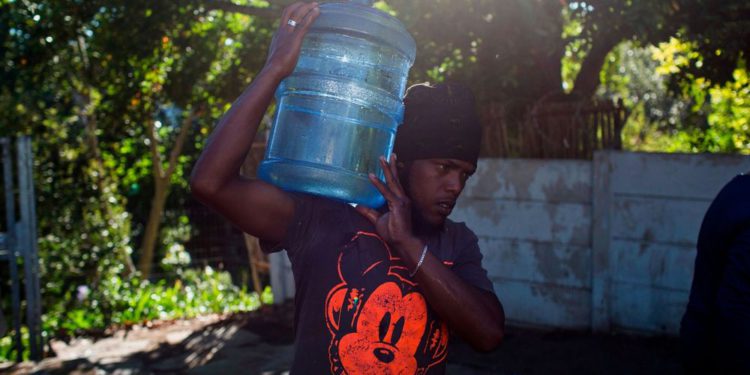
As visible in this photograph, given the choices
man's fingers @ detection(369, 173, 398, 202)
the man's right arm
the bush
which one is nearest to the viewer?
the man's right arm

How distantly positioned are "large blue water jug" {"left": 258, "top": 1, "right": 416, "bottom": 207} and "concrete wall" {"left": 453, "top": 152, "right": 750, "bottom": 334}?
13.4 ft

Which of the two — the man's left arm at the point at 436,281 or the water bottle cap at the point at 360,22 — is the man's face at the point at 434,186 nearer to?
the man's left arm at the point at 436,281

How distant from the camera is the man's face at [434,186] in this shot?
226cm

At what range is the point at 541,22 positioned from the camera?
6527 millimetres

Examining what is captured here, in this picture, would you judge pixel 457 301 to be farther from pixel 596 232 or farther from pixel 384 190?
pixel 596 232

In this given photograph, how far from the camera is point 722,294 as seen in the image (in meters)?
2.25

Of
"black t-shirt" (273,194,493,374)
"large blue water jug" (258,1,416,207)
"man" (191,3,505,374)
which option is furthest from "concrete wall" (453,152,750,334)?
"black t-shirt" (273,194,493,374)

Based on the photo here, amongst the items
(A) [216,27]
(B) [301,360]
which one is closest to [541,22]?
(A) [216,27]

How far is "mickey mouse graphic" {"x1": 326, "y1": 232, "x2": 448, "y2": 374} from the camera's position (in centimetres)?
210

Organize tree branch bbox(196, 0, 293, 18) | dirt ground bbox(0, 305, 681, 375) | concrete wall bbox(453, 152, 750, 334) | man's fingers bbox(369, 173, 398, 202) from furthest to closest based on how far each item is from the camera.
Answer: tree branch bbox(196, 0, 293, 18)
concrete wall bbox(453, 152, 750, 334)
dirt ground bbox(0, 305, 681, 375)
man's fingers bbox(369, 173, 398, 202)

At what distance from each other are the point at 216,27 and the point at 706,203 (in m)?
5.76

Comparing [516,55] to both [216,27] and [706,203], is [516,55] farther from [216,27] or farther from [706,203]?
[216,27]

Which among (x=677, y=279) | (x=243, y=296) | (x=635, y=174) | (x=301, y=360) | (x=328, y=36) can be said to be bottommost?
(x=243, y=296)

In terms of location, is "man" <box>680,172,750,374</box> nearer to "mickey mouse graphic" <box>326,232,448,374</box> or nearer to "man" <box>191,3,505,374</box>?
"man" <box>191,3,505,374</box>
